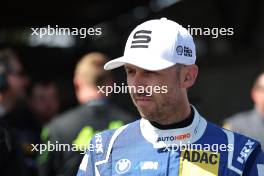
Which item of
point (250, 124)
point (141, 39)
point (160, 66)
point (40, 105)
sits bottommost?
point (250, 124)

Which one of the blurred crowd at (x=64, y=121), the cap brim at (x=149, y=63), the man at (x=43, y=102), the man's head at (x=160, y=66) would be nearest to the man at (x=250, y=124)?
the blurred crowd at (x=64, y=121)

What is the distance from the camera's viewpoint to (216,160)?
9.47ft

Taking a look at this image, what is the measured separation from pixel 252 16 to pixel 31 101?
2.92 m

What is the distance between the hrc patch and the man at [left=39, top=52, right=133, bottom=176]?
1526 millimetres

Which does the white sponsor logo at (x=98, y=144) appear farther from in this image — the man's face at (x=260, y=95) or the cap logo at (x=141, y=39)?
the man's face at (x=260, y=95)

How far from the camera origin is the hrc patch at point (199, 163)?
9.44ft

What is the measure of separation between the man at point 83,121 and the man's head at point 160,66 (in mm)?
1559

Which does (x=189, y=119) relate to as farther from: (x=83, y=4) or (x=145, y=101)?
(x=83, y=4)

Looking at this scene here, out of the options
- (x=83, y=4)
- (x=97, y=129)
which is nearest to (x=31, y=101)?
(x=97, y=129)

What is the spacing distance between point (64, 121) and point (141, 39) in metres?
1.80

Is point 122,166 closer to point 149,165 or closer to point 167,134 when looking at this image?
point 149,165

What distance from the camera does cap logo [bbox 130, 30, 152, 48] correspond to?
2.89 m

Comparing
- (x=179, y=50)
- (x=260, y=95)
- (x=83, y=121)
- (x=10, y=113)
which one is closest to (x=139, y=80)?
(x=179, y=50)

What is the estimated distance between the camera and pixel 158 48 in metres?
2.88
